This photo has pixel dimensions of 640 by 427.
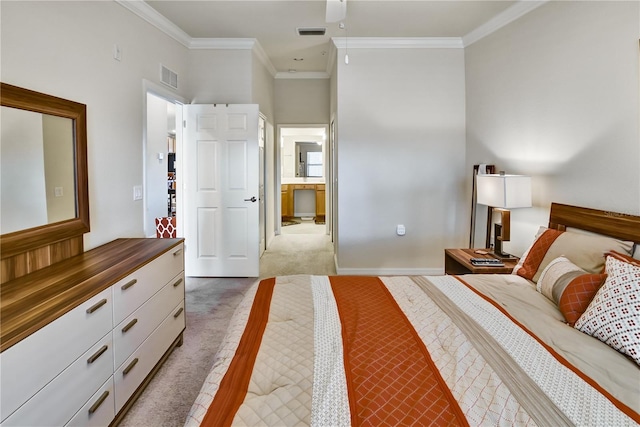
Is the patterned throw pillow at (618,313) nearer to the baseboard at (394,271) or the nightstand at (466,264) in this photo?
the nightstand at (466,264)

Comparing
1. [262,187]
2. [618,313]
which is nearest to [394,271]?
[262,187]

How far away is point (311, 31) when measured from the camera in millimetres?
3727

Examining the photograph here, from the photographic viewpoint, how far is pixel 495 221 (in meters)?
3.37

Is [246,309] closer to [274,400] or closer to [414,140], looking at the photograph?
[274,400]

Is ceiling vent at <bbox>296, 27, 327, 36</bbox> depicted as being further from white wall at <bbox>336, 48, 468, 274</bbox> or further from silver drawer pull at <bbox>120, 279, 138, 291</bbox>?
silver drawer pull at <bbox>120, 279, 138, 291</bbox>

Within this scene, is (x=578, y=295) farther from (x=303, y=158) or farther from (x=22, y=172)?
(x=303, y=158)

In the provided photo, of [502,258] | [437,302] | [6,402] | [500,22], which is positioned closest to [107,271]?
[6,402]

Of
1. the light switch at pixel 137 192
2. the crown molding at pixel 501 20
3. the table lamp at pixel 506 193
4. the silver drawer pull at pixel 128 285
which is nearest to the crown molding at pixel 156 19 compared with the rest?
the light switch at pixel 137 192

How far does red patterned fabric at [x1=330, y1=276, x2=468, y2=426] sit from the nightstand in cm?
122

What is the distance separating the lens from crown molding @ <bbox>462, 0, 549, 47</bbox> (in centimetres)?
287

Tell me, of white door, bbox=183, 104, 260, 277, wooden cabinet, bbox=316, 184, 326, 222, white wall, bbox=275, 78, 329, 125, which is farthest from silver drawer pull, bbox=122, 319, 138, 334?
wooden cabinet, bbox=316, 184, 326, 222

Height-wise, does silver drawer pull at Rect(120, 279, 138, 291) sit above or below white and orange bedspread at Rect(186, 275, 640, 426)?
above

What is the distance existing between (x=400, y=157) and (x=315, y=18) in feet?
5.75

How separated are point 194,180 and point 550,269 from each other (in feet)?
11.6
